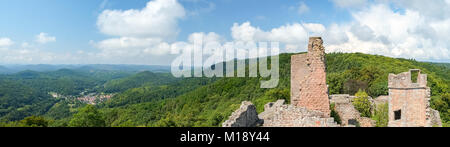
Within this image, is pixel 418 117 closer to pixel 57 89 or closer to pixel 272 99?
pixel 272 99

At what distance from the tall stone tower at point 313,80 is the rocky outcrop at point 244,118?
2.03m

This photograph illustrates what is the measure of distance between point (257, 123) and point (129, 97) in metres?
118

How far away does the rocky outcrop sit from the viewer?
9.03 meters

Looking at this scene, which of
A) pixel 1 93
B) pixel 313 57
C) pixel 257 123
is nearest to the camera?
pixel 313 57

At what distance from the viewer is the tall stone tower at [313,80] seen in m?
9.50

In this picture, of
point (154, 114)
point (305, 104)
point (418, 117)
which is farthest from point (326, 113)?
point (154, 114)

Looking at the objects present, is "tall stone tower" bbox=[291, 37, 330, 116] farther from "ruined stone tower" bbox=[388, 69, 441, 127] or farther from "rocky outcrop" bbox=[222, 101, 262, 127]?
"ruined stone tower" bbox=[388, 69, 441, 127]

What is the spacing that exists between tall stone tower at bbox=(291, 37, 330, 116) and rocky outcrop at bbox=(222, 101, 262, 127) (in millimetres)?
2025

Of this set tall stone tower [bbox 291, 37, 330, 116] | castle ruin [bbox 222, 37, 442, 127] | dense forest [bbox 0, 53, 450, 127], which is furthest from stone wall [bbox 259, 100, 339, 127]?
dense forest [bbox 0, 53, 450, 127]

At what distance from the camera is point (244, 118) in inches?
384

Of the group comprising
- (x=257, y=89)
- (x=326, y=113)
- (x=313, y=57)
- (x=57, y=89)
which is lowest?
(x=57, y=89)

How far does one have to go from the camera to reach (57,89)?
18738 centimetres
